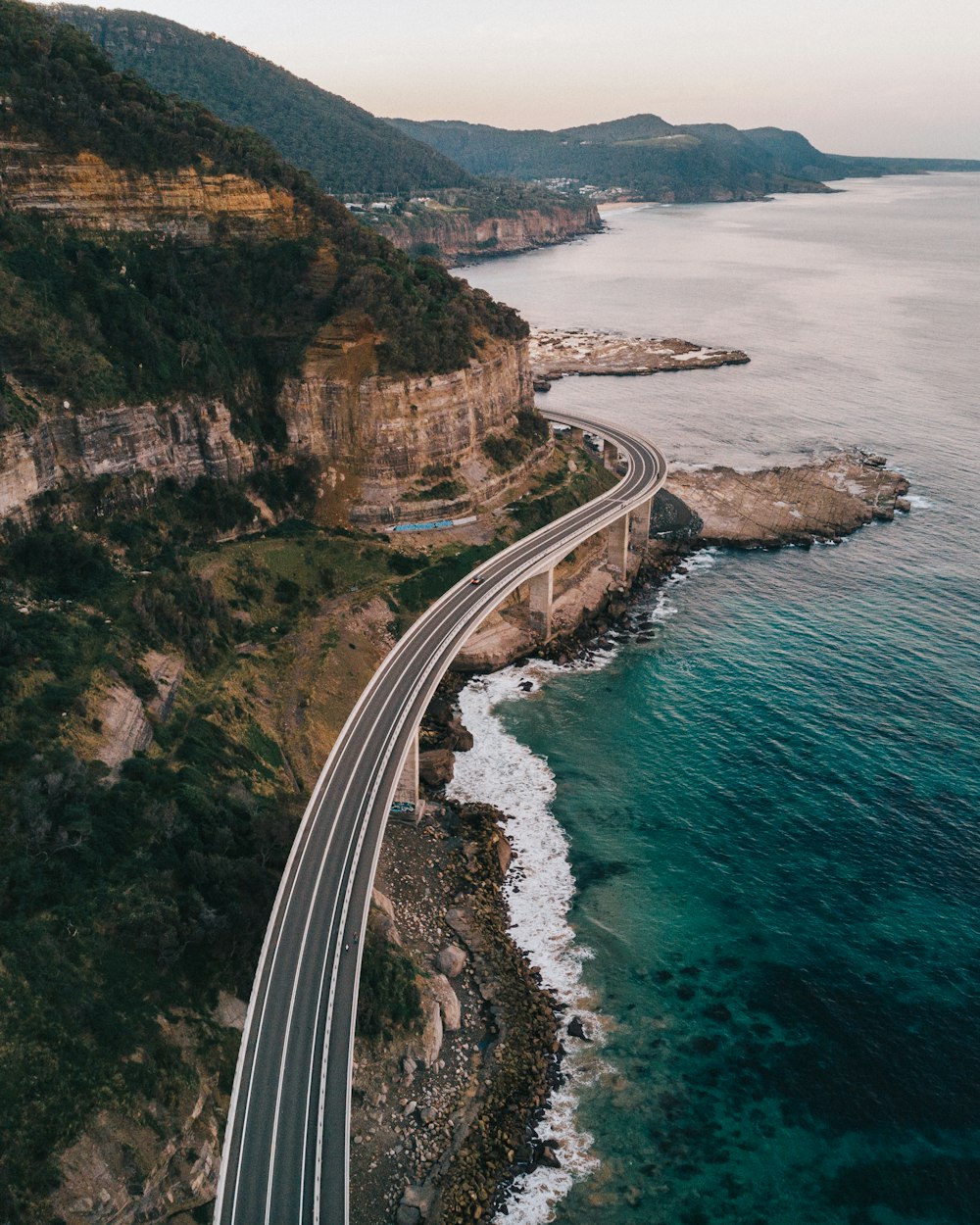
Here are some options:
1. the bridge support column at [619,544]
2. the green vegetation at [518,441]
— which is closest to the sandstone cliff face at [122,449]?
the green vegetation at [518,441]

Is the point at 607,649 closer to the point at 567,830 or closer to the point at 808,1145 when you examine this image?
the point at 567,830

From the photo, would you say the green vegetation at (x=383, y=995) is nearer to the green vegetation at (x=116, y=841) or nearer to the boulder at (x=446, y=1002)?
the green vegetation at (x=116, y=841)

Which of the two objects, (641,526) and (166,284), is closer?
(166,284)

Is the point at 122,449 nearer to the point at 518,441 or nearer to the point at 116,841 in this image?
the point at 116,841

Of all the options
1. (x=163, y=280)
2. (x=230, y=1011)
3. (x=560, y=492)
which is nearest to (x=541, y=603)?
(x=560, y=492)

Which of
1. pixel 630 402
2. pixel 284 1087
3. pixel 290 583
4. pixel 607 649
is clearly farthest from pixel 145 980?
pixel 630 402

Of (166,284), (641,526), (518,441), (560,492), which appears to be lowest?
(641,526)

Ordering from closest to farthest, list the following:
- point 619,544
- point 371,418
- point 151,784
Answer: point 151,784
point 371,418
point 619,544
